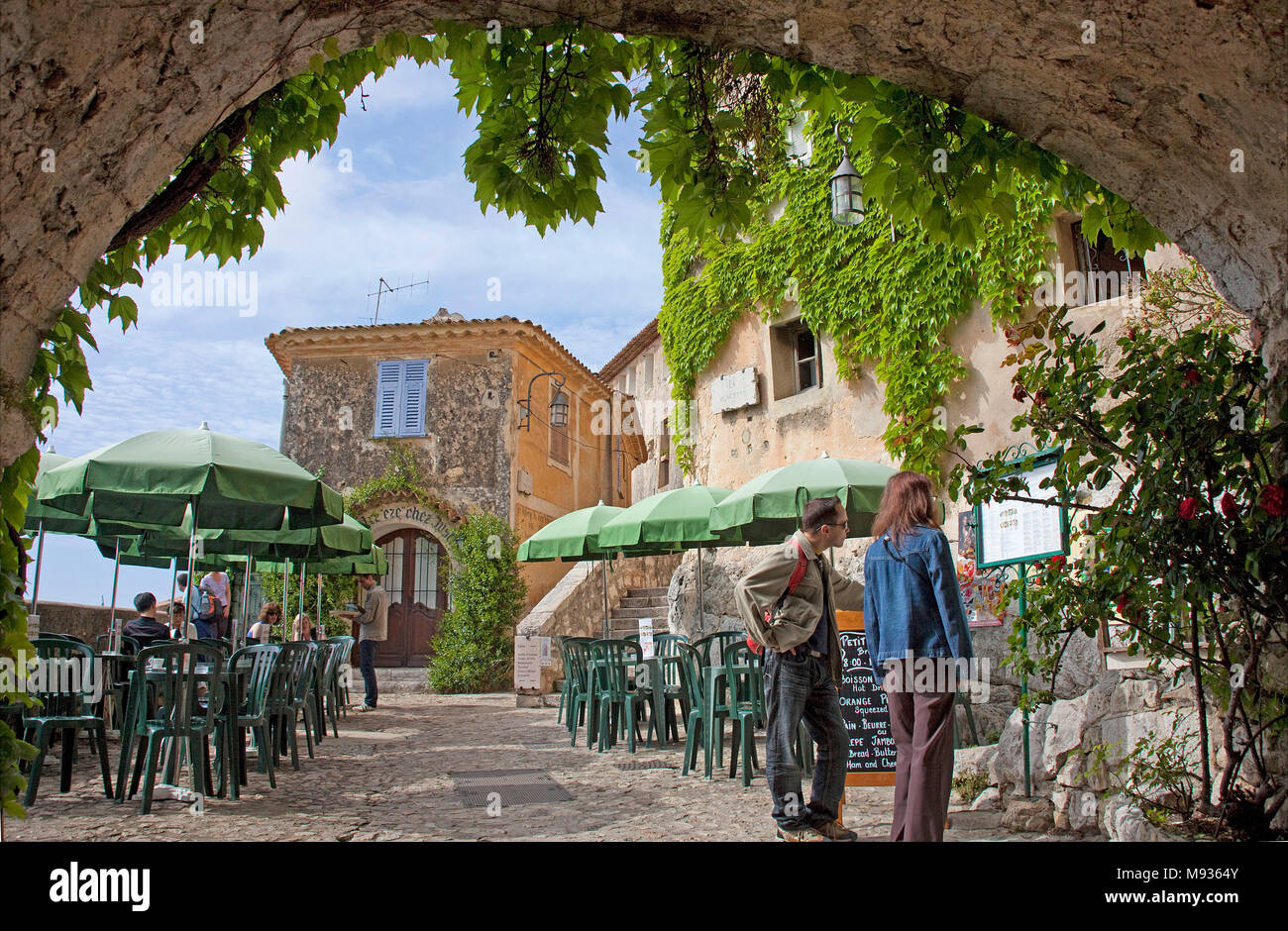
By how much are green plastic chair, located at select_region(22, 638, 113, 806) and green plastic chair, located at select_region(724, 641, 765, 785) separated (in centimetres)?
389

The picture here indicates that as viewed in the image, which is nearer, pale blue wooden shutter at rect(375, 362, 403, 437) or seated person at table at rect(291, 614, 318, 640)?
seated person at table at rect(291, 614, 318, 640)

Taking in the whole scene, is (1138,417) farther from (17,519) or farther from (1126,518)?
(17,519)

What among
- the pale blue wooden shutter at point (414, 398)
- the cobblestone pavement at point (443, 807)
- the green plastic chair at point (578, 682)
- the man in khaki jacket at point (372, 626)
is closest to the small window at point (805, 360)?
the green plastic chair at point (578, 682)

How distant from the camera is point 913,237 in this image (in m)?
10.1

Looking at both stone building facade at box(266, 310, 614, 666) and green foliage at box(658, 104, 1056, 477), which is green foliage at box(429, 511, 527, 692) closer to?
stone building facade at box(266, 310, 614, 666)

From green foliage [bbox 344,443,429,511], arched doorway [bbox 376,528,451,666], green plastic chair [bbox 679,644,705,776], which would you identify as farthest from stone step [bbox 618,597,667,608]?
green plastic chair [bbox 679,644,705,776]

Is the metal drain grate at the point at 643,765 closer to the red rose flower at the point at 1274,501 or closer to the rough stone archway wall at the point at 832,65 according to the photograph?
the red rose flower at the point at 1274,501

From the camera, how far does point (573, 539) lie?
385 inches

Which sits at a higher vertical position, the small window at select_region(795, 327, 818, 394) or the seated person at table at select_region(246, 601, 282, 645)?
the small window at select_region(795, 327, 818, 394)

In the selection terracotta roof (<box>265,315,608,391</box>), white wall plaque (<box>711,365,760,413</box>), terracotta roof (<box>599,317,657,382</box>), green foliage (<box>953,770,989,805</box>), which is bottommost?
green foliage (<box>953,770,989,805</box>)

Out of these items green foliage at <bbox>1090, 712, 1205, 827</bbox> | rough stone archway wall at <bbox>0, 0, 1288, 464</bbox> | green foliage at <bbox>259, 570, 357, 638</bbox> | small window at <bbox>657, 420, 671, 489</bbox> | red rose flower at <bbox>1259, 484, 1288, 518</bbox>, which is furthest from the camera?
small window at <bbox>657, 420, 671, 489</bbox>

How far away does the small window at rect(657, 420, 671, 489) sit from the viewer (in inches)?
800

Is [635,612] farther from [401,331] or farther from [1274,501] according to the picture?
[1274,501]

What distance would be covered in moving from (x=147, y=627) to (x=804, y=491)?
5.61m
